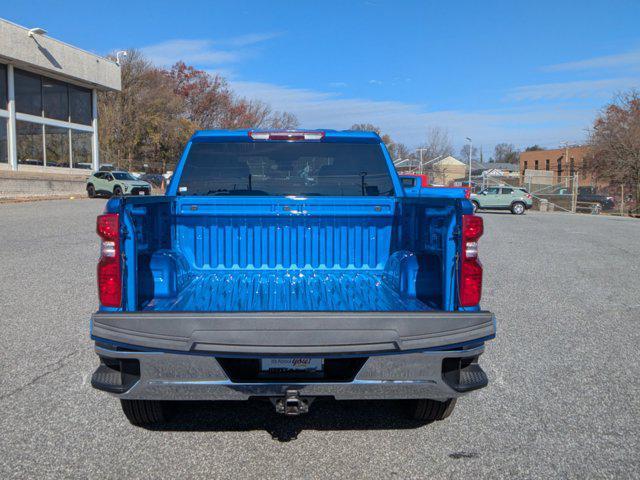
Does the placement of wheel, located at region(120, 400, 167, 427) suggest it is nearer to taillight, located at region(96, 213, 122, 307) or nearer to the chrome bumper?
the chrome bumper

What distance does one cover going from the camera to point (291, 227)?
14.9ft

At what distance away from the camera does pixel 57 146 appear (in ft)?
105

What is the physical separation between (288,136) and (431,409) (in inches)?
92.8

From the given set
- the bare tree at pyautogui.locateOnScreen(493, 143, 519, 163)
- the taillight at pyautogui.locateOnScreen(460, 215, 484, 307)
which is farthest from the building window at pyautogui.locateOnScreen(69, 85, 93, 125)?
the bare tree at pyautogui.locateOnScreen(493, 143, 519, 163)

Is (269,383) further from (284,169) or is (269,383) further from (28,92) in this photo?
(28,92)

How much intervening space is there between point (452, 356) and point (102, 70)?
117 ft

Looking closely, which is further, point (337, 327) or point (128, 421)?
point (128, 421)

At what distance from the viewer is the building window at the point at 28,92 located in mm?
28955

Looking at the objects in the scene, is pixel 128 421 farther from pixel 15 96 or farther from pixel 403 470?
pixel 15 96

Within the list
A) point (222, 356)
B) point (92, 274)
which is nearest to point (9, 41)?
point (92, 274)

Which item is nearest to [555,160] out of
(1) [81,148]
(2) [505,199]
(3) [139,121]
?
(2) [505,199]

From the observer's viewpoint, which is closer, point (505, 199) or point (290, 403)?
point (290, 403)

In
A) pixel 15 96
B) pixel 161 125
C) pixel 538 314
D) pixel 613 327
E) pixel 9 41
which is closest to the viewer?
pixel 613 327

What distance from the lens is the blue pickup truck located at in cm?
302
